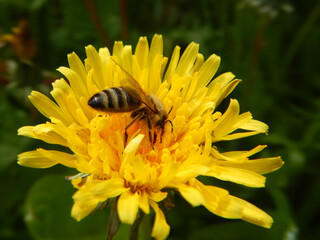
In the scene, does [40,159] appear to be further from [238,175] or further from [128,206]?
[238,175]

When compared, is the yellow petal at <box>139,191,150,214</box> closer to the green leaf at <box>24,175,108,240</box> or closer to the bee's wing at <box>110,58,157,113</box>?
the bee's wing at <box>110,58,157,113</box>

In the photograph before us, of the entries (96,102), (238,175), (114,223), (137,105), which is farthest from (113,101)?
(238,175)

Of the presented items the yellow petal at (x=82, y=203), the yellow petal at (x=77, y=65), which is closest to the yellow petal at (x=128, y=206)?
the yellow petal at (x=82, y=203)

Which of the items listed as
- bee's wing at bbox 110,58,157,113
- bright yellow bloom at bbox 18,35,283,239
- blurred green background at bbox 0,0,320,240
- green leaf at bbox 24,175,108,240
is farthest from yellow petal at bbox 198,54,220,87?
green leaf at bbox 24,175,108,240

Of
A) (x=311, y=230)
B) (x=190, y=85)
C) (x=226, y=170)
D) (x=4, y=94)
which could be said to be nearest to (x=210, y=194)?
(x=226, y=170)

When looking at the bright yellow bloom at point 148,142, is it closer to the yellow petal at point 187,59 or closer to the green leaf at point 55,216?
the yellow petal at point 187,59
